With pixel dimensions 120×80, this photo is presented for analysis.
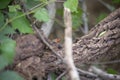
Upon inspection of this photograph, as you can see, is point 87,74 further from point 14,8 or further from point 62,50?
point 14,8

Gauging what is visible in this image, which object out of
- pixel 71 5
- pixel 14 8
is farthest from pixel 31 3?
pixel 71 5

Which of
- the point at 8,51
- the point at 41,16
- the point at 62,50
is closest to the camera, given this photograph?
the point at 8,51

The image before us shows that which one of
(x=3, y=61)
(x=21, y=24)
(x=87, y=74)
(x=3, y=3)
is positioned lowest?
(x=3, y=61)

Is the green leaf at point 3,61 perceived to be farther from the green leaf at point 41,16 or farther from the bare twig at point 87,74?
the bare twig at point 87,74

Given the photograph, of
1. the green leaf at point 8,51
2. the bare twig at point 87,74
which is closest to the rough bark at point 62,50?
the bare twig at point 87,74

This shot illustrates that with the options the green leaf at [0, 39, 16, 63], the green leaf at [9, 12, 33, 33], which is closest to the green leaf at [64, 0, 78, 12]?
the green leaf at [9, 12, 33, 33]

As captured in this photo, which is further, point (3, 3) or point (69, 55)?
point (3, 3)

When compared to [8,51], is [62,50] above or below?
above

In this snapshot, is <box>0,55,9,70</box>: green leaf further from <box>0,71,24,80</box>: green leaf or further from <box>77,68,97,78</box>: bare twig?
<box>77,68,97,78</box>: bare twig

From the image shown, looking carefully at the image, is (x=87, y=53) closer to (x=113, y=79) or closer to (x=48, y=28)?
(x=113, y=79)
